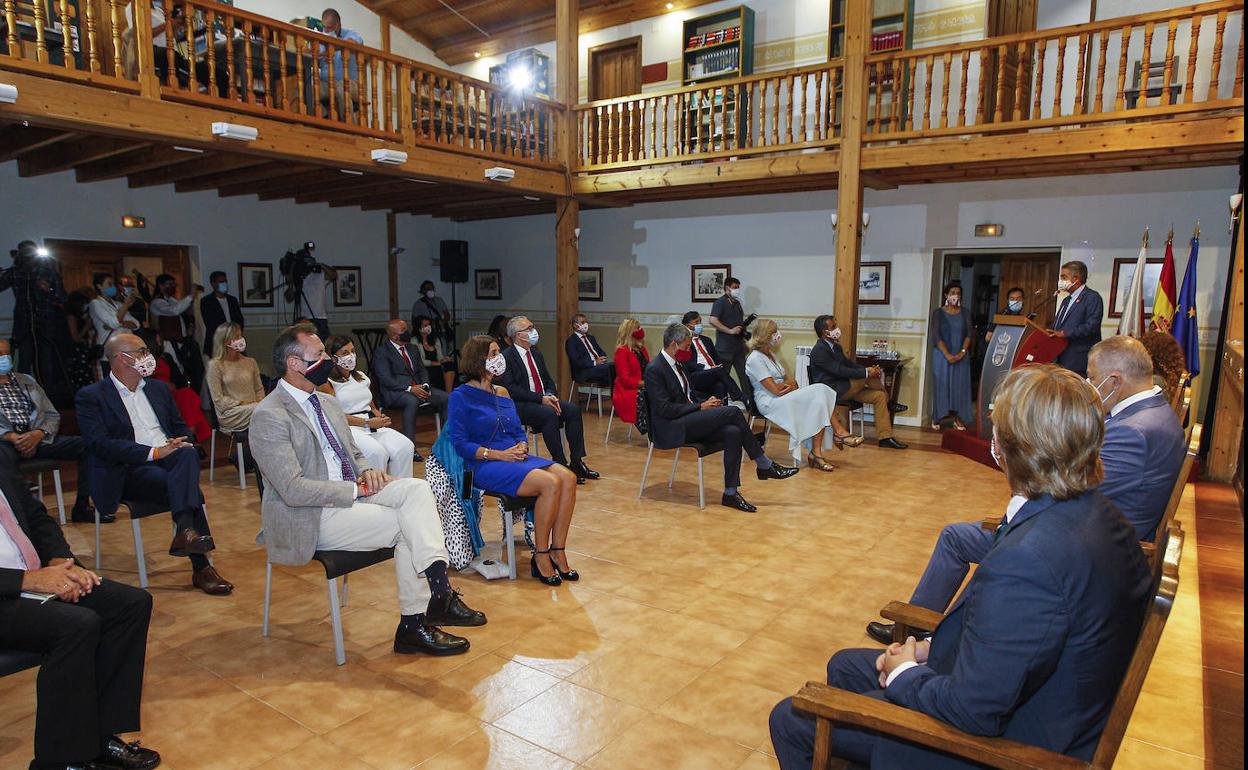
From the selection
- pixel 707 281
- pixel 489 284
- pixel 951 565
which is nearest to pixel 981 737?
pixel 951 565

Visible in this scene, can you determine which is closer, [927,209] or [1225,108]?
[1225,108]

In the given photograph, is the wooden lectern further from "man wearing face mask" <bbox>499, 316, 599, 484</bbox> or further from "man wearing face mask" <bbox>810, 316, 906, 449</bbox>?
"man wearing face mask" <bbox>499, 316, 599, 484</bbox>

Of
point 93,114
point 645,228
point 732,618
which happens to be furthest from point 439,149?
point 732,618

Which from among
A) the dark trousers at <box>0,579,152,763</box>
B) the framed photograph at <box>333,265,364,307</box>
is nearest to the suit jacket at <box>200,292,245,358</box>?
the framed photograph at <box>333,265,364,307</box>

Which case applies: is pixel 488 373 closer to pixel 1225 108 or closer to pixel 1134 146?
pixel 1134 146

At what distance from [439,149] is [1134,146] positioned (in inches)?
242

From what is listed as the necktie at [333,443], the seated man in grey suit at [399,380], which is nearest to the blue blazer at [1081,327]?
the seated man in grey suit at [399,380]

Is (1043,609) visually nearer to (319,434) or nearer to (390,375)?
(319,434)

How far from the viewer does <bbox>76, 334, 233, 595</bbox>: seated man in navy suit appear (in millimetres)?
3705

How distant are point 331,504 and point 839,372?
505cm

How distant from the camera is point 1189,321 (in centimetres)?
646

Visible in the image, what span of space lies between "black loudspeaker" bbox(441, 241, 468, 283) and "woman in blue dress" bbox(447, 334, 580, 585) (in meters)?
8.57

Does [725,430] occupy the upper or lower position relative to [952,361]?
lower

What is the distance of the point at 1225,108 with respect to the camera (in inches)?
227
